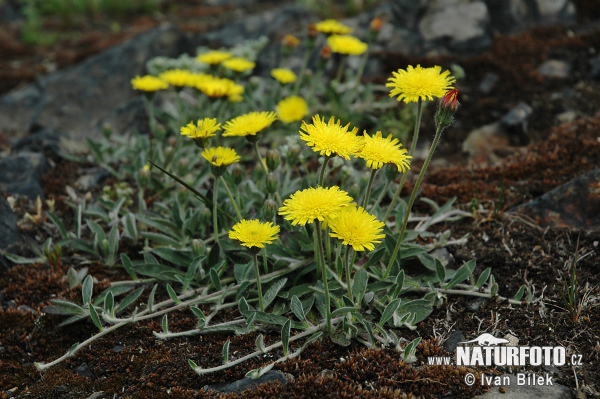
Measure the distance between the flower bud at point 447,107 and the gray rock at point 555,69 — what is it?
350cm

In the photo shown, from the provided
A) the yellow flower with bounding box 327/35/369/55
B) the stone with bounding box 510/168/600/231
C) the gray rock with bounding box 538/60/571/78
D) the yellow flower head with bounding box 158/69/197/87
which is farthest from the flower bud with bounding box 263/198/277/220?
the gray rock with bounding box 538/60/571/78

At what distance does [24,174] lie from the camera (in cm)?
422

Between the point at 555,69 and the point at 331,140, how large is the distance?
3.98 m

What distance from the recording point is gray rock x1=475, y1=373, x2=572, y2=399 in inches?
93.6

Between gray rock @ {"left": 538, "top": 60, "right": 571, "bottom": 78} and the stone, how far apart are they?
2.15m

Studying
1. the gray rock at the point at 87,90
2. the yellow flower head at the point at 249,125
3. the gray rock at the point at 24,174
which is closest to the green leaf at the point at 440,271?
the yellow flower head at the point at 249,125

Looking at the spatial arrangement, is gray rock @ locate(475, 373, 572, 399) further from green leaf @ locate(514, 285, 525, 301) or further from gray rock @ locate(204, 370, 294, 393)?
gray rock @ locate(204, 370, 294, 393)

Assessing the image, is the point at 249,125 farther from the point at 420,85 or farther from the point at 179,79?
the point at 179,79

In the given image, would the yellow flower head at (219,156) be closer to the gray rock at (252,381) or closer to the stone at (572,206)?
the gray rock at (252,381)

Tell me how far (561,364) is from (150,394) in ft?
6.31

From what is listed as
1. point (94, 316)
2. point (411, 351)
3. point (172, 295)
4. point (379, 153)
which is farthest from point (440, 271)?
point (94, 316)

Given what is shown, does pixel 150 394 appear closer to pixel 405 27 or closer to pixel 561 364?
pixel 561 364

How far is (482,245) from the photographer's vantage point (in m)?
3.37

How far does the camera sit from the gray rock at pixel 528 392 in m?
2.38
